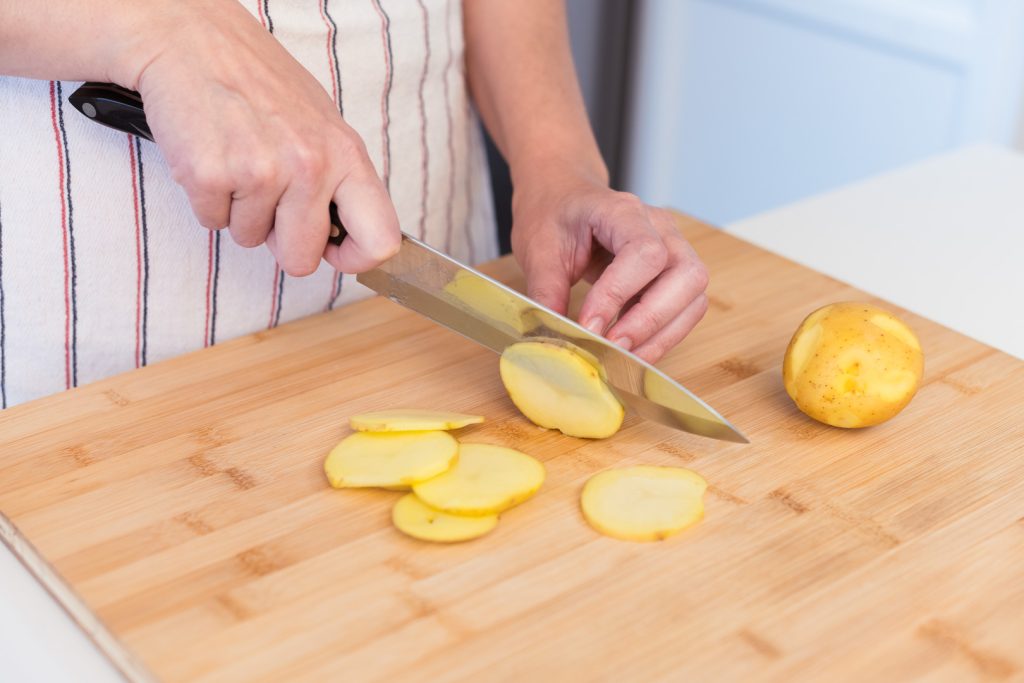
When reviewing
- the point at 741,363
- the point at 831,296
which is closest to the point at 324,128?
the point at 741,363

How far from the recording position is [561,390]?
3.33ft

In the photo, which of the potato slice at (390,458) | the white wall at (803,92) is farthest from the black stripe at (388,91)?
the white wall at (803,92)

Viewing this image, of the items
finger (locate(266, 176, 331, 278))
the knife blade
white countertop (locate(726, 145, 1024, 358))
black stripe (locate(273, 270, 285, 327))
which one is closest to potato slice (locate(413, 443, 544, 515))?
the knife blade

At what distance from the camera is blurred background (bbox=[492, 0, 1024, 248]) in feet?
9.21

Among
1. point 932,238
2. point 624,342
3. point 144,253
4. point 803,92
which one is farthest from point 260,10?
point 803,92

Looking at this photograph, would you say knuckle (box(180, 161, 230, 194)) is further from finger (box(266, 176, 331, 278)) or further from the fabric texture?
the fabric texture

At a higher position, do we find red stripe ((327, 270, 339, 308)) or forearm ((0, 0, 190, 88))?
forearm ((0, 0, 190, 88))

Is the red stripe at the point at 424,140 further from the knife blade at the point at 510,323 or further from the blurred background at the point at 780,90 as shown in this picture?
the blurred background at the point at 780,90

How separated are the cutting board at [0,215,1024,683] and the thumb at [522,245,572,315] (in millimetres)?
86

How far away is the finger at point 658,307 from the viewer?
1.08 m

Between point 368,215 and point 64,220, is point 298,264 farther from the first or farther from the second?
point 64,220

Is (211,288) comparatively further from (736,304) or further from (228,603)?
(736,304)

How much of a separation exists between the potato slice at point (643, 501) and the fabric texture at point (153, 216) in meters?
0.48

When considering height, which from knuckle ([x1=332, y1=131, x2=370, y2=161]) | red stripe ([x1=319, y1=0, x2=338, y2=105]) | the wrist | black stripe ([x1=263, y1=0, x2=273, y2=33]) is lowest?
the wrist
